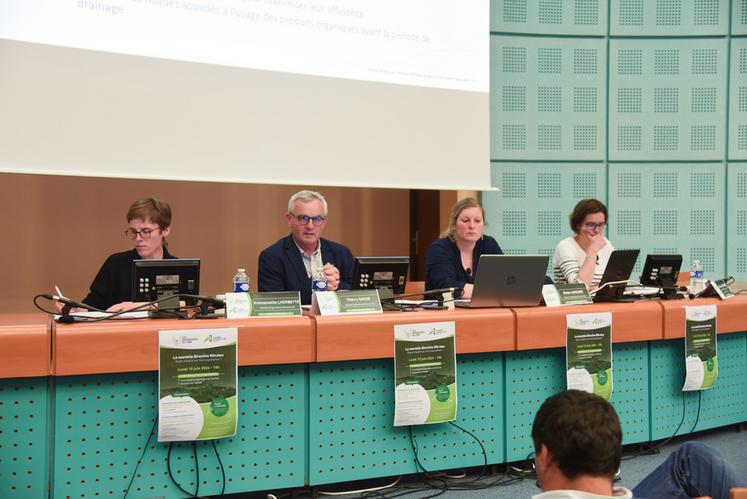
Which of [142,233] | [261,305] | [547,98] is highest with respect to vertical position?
[547,98]

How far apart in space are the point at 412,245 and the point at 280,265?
9.07 feet

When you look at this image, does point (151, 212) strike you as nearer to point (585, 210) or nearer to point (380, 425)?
point (380, 425)

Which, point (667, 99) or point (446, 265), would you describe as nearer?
point (446, 265)

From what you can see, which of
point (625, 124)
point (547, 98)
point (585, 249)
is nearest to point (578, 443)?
point (585, 249)

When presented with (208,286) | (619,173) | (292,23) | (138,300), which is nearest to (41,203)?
(208,286)

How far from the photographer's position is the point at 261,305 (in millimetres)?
2334

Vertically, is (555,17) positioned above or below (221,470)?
above

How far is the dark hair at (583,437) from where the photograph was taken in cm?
114

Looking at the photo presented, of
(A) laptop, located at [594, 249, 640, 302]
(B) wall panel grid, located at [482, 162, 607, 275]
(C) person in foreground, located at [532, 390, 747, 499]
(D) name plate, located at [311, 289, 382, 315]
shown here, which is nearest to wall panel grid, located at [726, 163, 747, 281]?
(B) wall panel grid, located at [482, 162, 607, 275]

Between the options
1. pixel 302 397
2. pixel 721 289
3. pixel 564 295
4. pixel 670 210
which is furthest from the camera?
pixel 670 210

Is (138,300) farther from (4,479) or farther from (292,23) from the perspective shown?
(292,23)

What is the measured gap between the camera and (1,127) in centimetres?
322

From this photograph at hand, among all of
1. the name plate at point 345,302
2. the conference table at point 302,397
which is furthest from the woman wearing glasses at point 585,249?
the name plate at point 345,302

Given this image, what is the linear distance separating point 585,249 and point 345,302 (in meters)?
1.85
